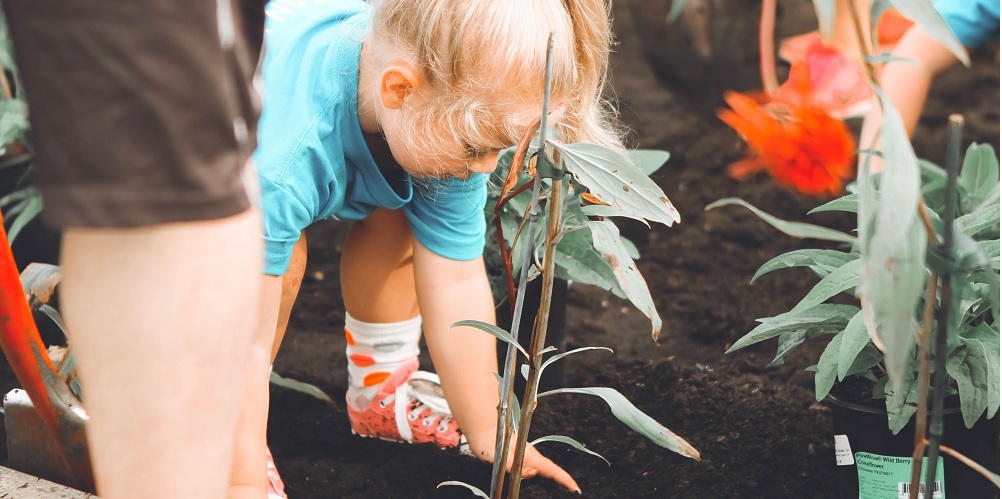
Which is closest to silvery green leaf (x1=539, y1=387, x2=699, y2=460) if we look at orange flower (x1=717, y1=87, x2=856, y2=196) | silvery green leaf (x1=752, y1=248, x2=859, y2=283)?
silvery green leaf (x1=752, y1=248, x2=859, y2=283)

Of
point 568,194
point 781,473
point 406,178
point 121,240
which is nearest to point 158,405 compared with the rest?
point 121,240

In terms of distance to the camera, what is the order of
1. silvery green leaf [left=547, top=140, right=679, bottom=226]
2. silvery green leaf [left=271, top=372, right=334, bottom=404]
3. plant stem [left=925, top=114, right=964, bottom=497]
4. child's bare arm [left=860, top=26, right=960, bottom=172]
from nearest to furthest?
plant stem [left=925, top=114, right=964, bottom=497] → silvery green leaf [left=547, top=140, right=679, bottom=226] → silvery green leaf [left=271, top=372, right=334, bottom=404] → child's bare arm [left=860, top=26, right=960, bottom=172]

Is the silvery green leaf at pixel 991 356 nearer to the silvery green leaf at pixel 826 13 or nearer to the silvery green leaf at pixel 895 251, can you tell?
the silvery green leaf at pixel 895 251

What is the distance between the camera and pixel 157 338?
0.72 metres

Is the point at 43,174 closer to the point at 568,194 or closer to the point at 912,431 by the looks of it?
the point at 568,194

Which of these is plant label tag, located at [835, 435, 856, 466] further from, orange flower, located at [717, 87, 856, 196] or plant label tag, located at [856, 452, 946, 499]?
orange flower, located at [717, 87, 856, 196]

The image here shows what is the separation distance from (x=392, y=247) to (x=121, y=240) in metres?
0.92

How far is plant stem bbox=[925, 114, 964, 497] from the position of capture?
77cm

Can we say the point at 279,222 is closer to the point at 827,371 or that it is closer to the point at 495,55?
the point at 495,55

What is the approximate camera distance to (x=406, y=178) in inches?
56.4

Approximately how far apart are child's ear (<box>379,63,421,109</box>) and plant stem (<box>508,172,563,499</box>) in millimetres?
280

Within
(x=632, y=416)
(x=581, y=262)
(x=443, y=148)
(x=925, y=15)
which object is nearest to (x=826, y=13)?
(x=925, y=15)

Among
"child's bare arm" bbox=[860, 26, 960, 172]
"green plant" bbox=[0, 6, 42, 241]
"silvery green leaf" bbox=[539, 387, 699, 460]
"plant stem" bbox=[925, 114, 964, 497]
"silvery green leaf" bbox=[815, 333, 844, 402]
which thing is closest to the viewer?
"plant stem" bbox=[925, 114, 964, 497]

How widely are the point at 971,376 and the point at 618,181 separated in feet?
1.67
